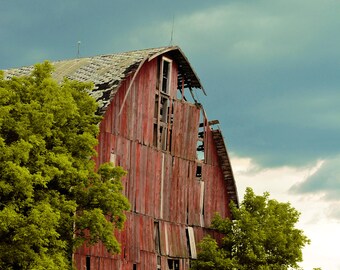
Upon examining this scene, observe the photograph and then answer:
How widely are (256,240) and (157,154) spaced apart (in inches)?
313

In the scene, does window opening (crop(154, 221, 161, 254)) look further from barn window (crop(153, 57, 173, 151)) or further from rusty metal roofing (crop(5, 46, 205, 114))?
rusty metal roofing (crop(5, 46, 205, 114))

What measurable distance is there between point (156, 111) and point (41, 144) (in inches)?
571

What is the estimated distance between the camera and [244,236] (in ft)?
153

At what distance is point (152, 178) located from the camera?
44562 millimetres

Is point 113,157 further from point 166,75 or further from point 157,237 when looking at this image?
point 166,75

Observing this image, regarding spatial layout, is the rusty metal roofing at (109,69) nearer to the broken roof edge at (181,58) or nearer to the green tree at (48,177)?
the broken roof edge at (181,58)

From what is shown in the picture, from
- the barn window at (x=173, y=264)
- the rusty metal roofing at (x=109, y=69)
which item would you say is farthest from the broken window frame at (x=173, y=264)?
the rusty metal roofing at (x=109, y=69)

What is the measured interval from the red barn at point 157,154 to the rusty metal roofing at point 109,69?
64 millimetres

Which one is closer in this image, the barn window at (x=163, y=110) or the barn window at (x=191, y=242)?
the barn window at (x=163, y=110)

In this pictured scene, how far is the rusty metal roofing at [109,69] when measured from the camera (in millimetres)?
41469

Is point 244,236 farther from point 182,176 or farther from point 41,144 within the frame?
point 41,144

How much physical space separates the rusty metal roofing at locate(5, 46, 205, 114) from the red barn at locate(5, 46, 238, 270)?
64mm

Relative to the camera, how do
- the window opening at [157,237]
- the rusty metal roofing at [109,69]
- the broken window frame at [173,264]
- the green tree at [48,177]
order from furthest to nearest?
the broken window frame at [173,264]
the window opening at [157,237]
the rusty metal roofing at [109,69]
the green tree at [48,177]

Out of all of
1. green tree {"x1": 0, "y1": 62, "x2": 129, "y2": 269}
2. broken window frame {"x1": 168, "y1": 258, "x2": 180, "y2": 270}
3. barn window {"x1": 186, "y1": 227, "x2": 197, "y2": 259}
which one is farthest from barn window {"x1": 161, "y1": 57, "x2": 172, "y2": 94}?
green tree {"x1": 0, "y1": 62, "x2": 129, "y2": 269}
